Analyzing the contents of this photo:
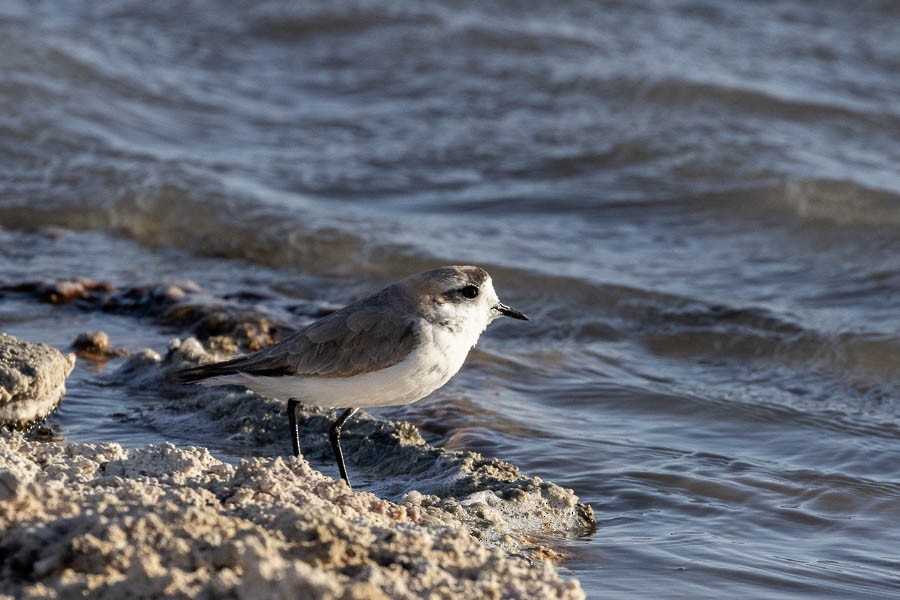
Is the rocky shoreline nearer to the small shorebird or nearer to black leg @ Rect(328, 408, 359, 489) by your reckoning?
black leg @ Rect(328, 408, 359, 489)

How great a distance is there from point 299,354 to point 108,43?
469 inches

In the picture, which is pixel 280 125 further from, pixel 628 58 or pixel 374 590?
pixel 374 590

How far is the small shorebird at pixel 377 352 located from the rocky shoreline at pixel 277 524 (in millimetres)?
437

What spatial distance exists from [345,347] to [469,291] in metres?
0.58

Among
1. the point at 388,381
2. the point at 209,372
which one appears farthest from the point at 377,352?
the point at 209,372

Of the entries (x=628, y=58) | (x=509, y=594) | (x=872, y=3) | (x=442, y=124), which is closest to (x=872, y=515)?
(x=509, y=594)

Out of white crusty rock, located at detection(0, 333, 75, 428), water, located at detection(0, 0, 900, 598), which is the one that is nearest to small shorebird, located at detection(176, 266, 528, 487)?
water, located at detection(0, 0, 900, 598)

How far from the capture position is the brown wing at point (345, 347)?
4.79 metres

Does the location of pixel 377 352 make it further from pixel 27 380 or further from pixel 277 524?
pixel 27 380

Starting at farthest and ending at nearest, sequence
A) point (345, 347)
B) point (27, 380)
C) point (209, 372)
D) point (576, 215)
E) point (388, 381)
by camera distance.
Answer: point (576, 215), point (27, 380), point (209, 372), point (345, 347), point (388, 381)

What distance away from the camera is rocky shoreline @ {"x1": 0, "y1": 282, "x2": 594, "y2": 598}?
3.13 m

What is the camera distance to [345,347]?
15.9 feet

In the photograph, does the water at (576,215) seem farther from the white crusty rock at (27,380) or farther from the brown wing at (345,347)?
the brown wing at (345,347)

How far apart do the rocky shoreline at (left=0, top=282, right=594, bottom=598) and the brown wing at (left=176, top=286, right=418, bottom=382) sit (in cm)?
57
